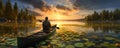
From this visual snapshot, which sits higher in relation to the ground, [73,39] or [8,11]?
[8,11]

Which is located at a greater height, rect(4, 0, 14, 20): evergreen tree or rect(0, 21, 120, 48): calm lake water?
rect(4, 0, 14, 20): evergreen tree

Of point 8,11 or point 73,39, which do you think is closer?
point 73,39

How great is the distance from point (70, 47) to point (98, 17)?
440 ft

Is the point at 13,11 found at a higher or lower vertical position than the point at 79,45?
higher

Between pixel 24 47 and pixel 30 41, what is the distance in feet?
3.11

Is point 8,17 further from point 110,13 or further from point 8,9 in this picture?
point 110,13

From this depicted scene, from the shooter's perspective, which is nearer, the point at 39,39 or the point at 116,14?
the point at 39,39

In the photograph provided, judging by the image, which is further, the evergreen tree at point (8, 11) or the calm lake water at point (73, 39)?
the evergreen tree at point (8, 11)

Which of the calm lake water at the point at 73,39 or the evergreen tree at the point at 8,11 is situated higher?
the evergreen tree at the point at 8,11

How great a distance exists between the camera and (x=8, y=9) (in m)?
89.6

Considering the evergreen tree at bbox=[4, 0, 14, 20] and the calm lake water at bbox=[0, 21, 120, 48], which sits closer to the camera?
the calm lake water at bbox=[0, 21, 120, 48]

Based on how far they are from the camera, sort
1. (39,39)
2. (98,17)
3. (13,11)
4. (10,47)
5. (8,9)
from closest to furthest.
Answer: (10,47) → (39,39) → (8,9) → (13,11) → (98,17)

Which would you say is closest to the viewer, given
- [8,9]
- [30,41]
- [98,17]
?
[30,41]

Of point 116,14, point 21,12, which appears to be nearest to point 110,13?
point 116,14
